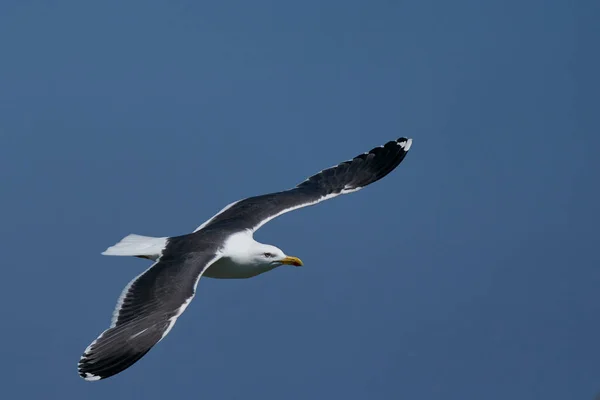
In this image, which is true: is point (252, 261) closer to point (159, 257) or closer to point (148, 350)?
point (159, 257)

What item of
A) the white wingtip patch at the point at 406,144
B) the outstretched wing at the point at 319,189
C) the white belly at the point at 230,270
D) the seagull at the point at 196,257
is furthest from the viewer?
the white wingtip patch at the point at 406,144

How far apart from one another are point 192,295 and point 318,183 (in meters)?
3.73

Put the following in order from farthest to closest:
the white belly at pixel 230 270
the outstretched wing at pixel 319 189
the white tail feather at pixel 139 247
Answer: the outstretched wing at pixel 319 189
the white belly at pixel 230 270
the white tail feather at pixel 139 247

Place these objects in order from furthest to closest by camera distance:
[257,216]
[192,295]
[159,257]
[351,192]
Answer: [351,192]
[257,216]
[159,257]
[192,295]

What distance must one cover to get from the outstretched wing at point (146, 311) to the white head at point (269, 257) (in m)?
0.60

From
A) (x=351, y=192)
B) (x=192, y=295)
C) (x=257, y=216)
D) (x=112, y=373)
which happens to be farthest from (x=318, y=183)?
(x=112, y=373)

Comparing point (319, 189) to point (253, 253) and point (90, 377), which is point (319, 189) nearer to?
point (253, 253)

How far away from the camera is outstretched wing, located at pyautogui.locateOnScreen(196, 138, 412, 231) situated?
13.5 metres

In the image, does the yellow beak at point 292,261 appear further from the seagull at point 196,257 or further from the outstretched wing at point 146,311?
the outstretched wing at point 146,311

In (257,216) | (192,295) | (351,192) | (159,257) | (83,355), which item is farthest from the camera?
(351,192)

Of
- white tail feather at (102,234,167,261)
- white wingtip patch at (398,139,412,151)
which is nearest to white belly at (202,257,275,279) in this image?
white tail feather at (102,234,167,261)

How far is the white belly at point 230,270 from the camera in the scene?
40.9 ft

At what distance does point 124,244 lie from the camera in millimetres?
12797

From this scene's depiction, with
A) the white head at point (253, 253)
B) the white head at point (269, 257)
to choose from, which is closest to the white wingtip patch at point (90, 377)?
the white head at point (253, 253)
